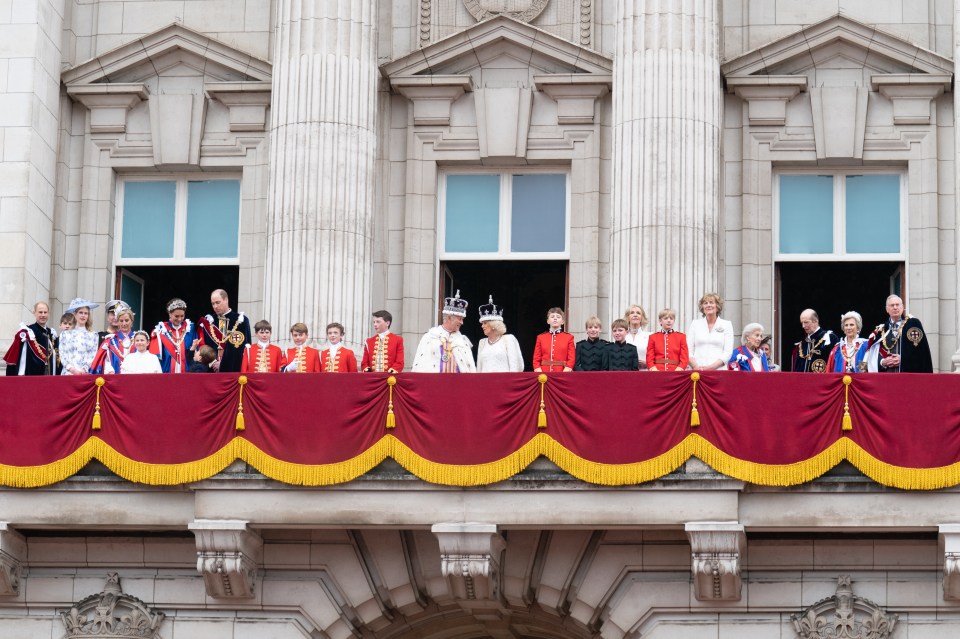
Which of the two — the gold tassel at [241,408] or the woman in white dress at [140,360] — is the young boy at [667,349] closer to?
the gold tassel at [241,408]

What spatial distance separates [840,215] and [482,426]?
29.7ft

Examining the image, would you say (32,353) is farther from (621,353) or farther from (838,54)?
(838,54)

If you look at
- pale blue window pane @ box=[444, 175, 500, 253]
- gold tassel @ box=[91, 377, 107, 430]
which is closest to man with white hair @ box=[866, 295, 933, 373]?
pale blue window pane @ box=[444, 175, 500, 253]

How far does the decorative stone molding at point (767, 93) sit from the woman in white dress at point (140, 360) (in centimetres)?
1080

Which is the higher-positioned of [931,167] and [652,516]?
[931,167]

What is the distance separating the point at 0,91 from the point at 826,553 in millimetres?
16010

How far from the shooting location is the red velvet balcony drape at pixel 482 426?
3297cm

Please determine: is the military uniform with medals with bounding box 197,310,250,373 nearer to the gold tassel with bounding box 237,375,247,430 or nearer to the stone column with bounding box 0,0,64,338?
the gold tassel with bounding box 237,375,247,430

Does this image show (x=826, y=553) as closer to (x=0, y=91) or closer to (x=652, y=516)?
(x=652, y=516)

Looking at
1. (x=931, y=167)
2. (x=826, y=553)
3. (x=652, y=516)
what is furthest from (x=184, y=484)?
(x=931, y=167)

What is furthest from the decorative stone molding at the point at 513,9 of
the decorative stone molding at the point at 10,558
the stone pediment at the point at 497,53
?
the decorative stone molding at the point at 10,558

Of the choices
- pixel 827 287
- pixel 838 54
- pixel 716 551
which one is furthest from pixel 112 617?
pixel 838 54

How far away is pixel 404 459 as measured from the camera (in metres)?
33.5

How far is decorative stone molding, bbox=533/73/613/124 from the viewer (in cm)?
3975
